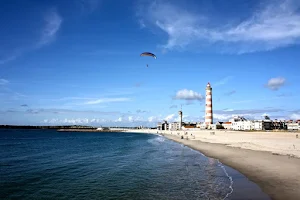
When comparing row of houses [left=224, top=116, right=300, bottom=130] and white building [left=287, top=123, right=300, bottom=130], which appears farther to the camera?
white building [left=287, top=123, right=300, bottom=130]

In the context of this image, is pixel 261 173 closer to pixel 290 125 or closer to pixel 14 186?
pixel 14 186

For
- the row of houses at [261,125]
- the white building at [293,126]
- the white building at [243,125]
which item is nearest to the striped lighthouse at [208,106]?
the white building at [243,125]

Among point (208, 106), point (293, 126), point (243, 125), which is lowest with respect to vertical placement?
point (293, 126)

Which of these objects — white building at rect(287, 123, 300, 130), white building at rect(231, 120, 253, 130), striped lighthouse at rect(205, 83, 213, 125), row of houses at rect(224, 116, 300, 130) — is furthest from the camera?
white building at rect(287, 123, 300, 130)

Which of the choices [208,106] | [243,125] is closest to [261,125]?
[243,125]

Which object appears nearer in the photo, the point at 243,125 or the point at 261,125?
the point at 261,125

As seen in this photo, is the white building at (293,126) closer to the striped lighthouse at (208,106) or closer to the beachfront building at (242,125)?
the beachfront building at (242,125)

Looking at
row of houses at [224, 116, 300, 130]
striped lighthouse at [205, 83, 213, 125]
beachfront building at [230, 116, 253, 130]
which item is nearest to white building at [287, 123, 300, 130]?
row of houses at [224, 116, 300, 130]

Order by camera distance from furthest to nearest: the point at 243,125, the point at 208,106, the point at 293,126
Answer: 1. the point at 293,126
2. the point at 243,125
3. the point at 208,106

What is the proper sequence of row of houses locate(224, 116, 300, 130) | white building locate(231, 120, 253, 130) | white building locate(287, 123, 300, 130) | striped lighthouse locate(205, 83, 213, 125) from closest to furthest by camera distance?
striped lighthouse locate(205, 83, 213, 125) < row of houses locate(224, 116, 300, 130) < white building locate(231, 120, 253, 130) < white building locate(287, 123, 300, 130)

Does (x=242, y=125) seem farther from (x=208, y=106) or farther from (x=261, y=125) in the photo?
(x=208, y=106)

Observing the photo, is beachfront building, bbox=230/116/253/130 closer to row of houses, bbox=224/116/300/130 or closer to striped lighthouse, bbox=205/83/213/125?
row of houses, bbox=224/116/300/130

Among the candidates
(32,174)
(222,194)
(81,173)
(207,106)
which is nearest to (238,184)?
(222,194)

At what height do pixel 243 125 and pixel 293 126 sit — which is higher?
pixel 243 125
